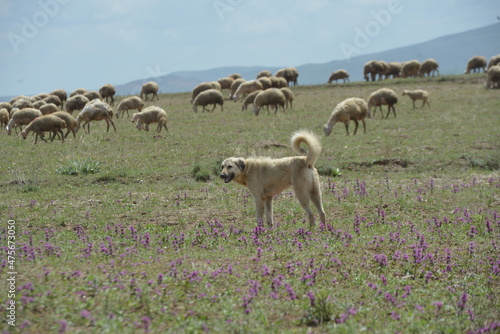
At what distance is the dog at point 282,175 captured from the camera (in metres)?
8.98

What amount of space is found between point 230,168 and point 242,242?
1.60 m

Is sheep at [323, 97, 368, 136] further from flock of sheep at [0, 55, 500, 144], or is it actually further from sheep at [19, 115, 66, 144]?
sheep at [19, 115, 66, 144]

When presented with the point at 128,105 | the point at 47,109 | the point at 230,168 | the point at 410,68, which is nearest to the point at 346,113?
the point at 128,105

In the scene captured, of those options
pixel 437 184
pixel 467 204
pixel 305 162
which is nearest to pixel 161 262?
pixel 305 162

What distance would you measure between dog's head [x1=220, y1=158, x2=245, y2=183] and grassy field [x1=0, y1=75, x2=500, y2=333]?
3.34ft

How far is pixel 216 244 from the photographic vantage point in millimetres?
8172

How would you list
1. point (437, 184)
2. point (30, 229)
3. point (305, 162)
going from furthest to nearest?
point (437, 184) → point (30, 229) → point (305, 162)

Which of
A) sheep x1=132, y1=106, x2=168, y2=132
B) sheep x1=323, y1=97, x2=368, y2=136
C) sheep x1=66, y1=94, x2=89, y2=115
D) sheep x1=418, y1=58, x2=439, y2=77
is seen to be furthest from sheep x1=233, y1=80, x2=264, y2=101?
sheep x1=418, y1=58, x2=439, y2=77

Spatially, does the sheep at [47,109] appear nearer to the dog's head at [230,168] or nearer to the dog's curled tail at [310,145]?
the dog's head at [230,168]

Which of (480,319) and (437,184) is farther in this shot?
(437,184)

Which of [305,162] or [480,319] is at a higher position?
[305,162]

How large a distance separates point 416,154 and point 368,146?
7.59ft

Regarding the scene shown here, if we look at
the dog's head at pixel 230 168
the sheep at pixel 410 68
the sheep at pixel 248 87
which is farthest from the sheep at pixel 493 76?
the dog's head at pixel 230 168

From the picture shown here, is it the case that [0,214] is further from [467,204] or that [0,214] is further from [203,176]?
[467,204]
